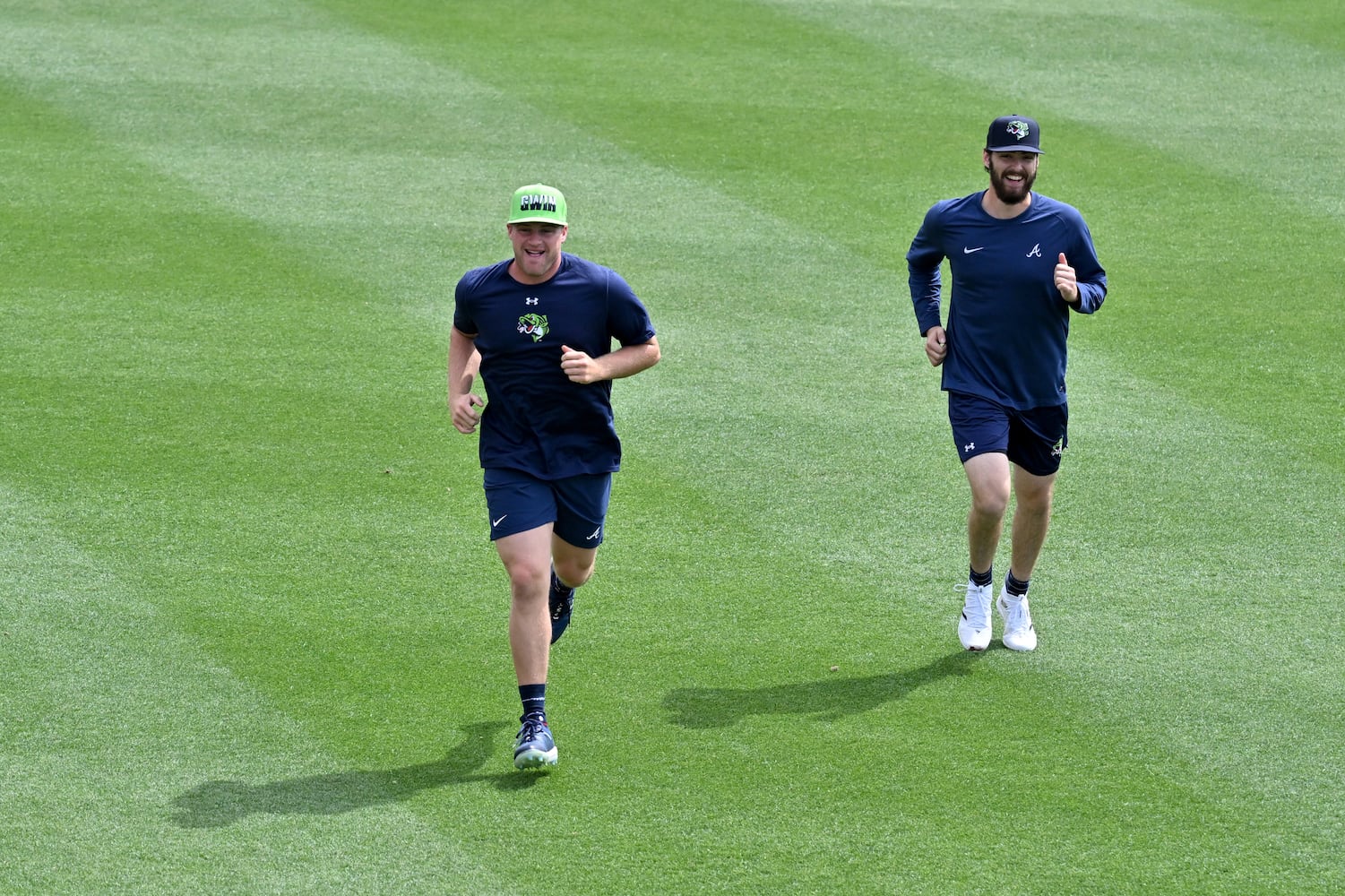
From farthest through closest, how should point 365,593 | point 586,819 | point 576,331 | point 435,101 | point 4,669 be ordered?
point 435,101 < point 365,593 < point 4,669 < point 576,331 < point 586,819

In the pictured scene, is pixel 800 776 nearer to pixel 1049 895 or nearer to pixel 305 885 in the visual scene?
pixel 1049 895

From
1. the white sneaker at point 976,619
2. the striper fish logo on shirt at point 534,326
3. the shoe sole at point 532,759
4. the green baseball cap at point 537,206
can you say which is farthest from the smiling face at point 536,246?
the white sneaker at point 976,619

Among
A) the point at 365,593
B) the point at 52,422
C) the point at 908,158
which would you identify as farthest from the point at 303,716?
the point at 908,158

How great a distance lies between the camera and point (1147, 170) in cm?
1556

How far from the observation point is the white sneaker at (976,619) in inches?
321

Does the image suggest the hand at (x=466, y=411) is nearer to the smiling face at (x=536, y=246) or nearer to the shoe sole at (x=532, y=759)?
the smiling face at (x=536, y=246)

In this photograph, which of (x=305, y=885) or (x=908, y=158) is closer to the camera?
(x=305, y=885)

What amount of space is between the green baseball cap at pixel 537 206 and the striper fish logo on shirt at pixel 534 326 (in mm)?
402

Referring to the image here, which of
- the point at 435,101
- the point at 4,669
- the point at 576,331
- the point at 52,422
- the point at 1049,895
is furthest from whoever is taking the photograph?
the point at 435,101

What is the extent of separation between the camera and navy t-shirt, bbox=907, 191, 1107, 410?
789 cm

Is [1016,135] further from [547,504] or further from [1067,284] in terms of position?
[547,504]

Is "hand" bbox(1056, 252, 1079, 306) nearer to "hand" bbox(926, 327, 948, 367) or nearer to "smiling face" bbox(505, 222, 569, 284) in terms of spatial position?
"hand" bbox(926, 327, 948, 367)

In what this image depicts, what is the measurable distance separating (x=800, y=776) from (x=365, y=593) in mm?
2776

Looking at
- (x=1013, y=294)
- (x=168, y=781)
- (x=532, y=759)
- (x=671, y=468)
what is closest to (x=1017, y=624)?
(x=1013, y=294)
